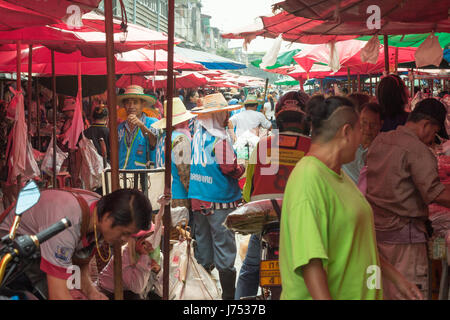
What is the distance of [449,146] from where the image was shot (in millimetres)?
5672

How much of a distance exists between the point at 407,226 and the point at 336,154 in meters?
1.63

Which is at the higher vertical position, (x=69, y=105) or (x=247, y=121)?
(x=69, y=105)

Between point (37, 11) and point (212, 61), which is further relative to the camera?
point (212, 61)

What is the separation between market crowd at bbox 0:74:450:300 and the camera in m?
2.19

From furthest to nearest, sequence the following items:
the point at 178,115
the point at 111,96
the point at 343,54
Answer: the point at 343,54
the point at 178,115
the point at 111,96

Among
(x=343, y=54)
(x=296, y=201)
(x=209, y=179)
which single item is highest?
(x=343, y=54)

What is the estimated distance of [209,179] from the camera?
5219 mm

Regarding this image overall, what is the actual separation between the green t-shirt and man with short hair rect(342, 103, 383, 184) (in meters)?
2.16

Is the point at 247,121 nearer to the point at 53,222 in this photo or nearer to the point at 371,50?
the point at 371,50

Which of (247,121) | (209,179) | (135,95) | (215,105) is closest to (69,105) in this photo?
(135,95)

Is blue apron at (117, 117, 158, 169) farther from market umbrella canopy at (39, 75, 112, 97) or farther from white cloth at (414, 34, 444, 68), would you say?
white cloth at (414, 34, 444, 68)

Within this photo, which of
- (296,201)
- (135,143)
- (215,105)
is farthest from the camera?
(135,143)

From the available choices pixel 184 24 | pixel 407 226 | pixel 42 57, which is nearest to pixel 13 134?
pixel 42 57

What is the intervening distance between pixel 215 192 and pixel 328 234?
3.09 meters
